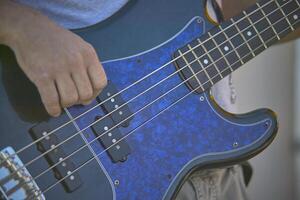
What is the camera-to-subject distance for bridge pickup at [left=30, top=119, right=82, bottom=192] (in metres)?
0.69

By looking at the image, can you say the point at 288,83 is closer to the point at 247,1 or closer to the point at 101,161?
the point at 247,1

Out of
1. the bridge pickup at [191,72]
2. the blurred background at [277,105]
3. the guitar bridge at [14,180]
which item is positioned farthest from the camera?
the blurred background at [277,105]

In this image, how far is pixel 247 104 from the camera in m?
1.62

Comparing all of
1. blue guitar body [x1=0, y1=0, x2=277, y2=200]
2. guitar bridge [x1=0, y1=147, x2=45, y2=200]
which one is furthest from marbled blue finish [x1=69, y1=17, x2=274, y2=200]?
guitar bridge [x1=0, y1=147, x2=45, y2=200]

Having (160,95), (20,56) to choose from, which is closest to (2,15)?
(20,56)

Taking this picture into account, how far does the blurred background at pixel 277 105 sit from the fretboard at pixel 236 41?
27.8 inches

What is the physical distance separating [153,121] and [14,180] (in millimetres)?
235

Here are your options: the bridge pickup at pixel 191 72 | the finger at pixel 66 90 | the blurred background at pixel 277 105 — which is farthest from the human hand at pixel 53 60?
the blurred background at pixel 277 105

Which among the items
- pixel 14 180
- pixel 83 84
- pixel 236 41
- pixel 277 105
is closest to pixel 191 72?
pixel 236 41

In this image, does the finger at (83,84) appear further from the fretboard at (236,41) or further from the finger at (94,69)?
the fretboard at (236,41)

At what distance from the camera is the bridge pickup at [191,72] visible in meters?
0.80

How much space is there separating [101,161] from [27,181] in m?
0.12

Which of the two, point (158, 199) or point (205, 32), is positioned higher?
point (205, 32)

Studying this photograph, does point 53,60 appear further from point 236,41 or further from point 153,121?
point 236,41
